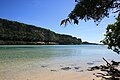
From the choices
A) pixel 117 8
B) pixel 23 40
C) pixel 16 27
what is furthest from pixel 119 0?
pixel 16 27

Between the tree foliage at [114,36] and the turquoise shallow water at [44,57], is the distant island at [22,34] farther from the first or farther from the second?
the tree foliage at [114,36]

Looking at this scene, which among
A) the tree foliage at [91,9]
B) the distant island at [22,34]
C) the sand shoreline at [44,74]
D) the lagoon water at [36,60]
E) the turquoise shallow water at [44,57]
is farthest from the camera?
the distant island at [22,34]

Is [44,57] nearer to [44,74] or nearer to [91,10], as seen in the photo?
[44,74]

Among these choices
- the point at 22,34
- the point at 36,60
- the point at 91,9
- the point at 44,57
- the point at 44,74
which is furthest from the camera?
the point at 22,34

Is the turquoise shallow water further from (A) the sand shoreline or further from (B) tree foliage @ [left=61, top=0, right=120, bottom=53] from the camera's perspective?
(B) tree foliage @ [left=61, top=0, right=120, bottom=53]

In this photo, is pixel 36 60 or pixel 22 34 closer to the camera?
pixel 36 60

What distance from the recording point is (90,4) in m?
6.70

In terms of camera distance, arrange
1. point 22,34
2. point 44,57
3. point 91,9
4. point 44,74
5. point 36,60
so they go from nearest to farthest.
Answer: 1. point 91,9
2. point 44,74
3. point 36,60
4. point 44,57
5. point 22,34

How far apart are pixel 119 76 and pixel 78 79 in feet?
23.8

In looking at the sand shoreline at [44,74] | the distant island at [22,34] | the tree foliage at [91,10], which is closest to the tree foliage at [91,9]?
the tree foliage at [91,10]

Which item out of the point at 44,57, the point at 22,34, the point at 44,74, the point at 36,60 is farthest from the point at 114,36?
the point at 22,34

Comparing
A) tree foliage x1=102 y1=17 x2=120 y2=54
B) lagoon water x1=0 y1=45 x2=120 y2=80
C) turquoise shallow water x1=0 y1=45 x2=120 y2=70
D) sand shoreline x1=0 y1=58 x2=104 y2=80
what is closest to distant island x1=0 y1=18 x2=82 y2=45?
turquoise shallow water x1=0 y1=45 x2=120 y2=70

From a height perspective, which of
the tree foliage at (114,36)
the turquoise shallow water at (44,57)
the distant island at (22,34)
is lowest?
the turquoise shallow water at (44,57)

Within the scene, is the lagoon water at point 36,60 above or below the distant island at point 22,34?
below
